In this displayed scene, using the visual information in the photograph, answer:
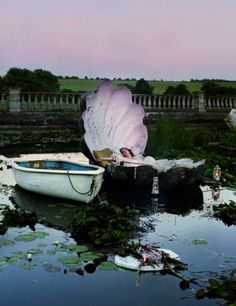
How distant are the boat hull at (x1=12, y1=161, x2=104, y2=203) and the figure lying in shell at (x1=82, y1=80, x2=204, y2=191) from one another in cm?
125

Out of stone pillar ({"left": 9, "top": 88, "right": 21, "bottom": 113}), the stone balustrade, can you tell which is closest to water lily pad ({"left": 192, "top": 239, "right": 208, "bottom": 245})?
the stone balustrade

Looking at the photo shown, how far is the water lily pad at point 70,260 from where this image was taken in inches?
275

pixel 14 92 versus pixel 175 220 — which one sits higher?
pixel 14 92

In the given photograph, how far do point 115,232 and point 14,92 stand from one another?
60.6 ft

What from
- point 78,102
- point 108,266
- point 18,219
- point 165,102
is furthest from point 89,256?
point 165,102

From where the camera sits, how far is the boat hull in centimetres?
1022

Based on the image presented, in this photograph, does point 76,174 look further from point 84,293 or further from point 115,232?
point 84,293

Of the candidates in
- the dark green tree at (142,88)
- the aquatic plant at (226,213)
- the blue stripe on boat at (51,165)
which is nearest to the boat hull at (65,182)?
the blue stripe on boat at (51,165)

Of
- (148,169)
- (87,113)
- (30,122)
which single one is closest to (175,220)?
(148,169)

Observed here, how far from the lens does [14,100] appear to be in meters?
25.5

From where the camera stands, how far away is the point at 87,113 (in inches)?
519

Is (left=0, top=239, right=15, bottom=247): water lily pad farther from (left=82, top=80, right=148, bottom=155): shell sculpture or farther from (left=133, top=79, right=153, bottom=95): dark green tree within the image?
(left=133, top=79, right=153, bottom=95): dark green tree

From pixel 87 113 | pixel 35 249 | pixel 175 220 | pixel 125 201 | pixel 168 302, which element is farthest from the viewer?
pixel 87 113

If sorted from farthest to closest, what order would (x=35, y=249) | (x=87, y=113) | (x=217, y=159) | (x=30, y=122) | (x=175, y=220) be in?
(x=30, y=122) → (x=217, y=159) → (x=87, y=113) → (x=175, y=220) → (x=35, y=249)
